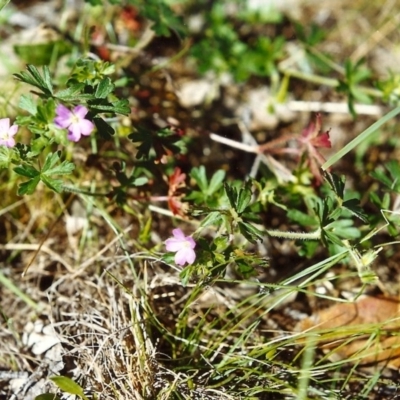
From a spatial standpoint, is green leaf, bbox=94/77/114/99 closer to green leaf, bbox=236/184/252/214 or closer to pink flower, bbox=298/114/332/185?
green leaf, bbox=236/184/252/214

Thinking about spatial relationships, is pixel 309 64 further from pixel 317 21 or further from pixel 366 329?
pixel 366 329

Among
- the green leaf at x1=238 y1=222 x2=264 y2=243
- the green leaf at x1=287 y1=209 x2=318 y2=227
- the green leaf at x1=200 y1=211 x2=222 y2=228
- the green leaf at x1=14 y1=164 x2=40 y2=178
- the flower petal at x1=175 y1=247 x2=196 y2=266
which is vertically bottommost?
the green leaf at x1=287 y1=209 x2=318 y2=227

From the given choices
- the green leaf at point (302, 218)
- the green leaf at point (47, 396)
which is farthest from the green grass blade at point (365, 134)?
the green leaf at point (47, 396)

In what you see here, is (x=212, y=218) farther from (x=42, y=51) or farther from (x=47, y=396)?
(x=42, y=51)

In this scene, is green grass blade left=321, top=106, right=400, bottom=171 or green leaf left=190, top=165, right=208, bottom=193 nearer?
green grass blade left=321, top=106, right=400, bottom=171

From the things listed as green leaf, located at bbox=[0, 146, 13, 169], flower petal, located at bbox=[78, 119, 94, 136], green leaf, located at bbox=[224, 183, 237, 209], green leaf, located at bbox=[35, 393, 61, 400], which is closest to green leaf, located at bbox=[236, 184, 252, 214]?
green leaf, located at bbox=[224, 183, 237, 209]

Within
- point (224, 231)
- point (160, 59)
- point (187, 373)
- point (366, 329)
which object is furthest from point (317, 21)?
point (187, 373)

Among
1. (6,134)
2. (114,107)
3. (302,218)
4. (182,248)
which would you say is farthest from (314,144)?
(6,134)
